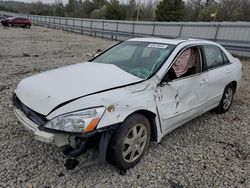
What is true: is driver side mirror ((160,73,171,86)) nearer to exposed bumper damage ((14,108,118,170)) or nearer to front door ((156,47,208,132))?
front door ((156,47,208,132))

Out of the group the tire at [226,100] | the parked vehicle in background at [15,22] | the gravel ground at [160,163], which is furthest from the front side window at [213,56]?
the parked vehicle in background at [15,22]

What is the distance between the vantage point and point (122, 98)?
2334 mm

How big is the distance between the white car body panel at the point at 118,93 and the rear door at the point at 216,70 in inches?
4.2

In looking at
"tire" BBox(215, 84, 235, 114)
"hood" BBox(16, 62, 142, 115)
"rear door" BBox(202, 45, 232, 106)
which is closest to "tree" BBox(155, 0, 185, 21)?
"tire" BBox(215, 84, 235, 114)

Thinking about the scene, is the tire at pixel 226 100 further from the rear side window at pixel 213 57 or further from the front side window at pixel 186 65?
the front side window at pixel 186 65

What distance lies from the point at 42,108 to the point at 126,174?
4.04 ft

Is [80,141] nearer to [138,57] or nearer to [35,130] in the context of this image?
[35,130]

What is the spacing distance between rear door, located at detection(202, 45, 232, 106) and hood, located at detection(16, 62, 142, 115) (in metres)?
1.62

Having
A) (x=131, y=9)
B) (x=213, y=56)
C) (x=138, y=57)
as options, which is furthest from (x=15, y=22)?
(x=131, y=9)

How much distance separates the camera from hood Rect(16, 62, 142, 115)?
7.51 ft

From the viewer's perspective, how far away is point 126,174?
2535 millimetres

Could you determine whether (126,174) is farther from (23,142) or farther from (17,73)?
(17,73)

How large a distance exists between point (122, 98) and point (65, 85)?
710 millimetres

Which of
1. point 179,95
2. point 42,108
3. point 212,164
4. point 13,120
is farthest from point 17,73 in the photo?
point 212,164
